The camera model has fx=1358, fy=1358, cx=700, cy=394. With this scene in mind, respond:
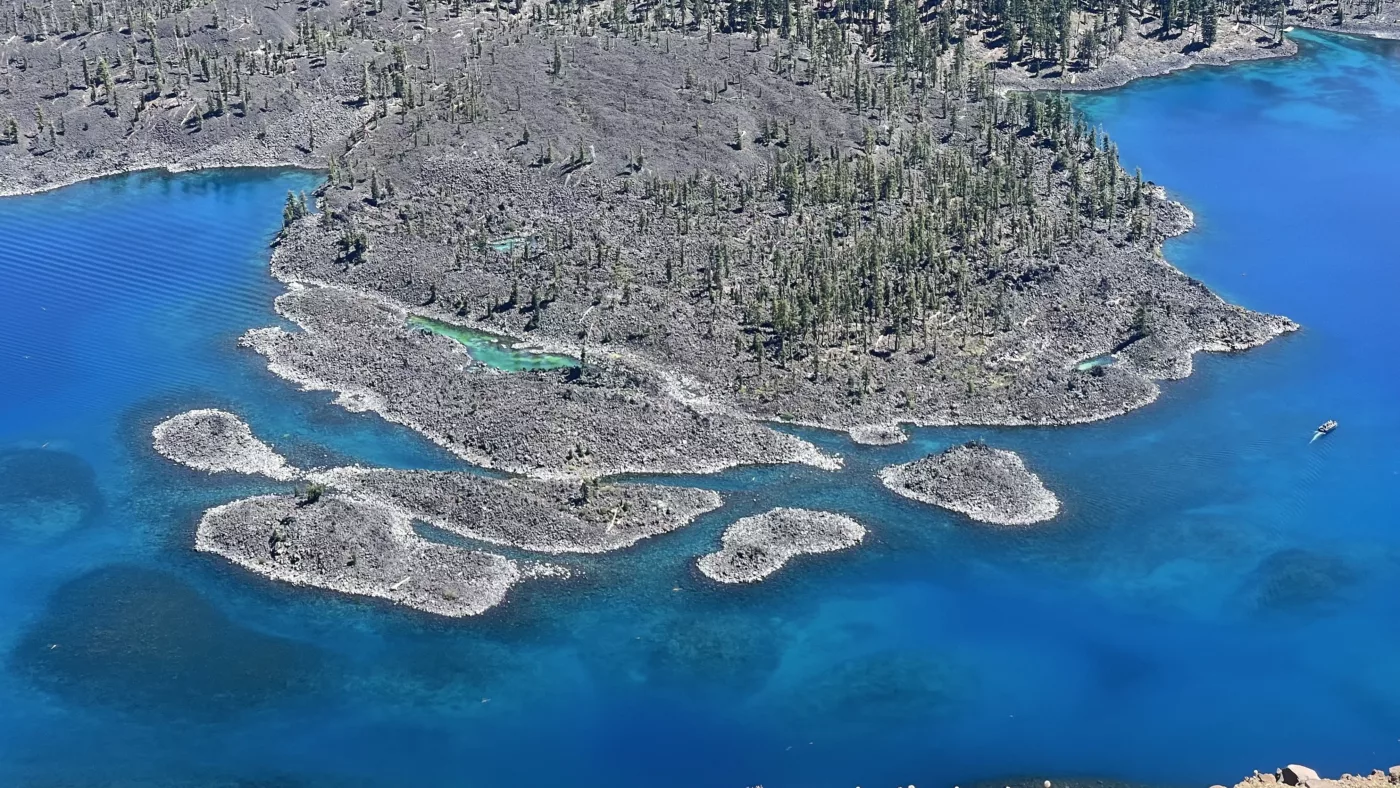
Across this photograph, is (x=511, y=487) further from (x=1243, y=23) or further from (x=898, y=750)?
(x=1243, y=23)

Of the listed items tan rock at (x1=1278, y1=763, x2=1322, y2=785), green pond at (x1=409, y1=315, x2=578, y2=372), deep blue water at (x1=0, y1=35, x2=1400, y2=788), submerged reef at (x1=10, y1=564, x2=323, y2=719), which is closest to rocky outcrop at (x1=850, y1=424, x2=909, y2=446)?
deep blue water at (x1=0, y1=35, x2=1400, y2=788)

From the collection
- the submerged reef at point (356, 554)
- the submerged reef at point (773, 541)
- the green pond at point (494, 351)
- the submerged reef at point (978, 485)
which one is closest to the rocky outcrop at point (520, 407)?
the green pond at point (494, 351)

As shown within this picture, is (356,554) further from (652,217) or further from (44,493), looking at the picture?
(652,217)

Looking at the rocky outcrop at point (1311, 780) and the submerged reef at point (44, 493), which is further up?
the submerged reef at point (44, 493)

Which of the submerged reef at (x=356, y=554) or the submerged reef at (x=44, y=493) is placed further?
the submerged reef at (x=44, y=493)

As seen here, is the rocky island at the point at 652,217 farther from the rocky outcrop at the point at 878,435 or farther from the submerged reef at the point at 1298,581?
the submerged reef at the point at 1298,581

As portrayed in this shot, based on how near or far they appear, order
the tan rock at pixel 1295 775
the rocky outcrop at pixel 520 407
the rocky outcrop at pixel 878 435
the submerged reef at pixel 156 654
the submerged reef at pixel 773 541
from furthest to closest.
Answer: the rocky outcrop at pixel 878 435 < the rocky outcrop at pixel 520 407 < the submerged reef at pixel 773 541 < the submerged reef at pixel 156 654 < the tan rock at pixel 1295 775

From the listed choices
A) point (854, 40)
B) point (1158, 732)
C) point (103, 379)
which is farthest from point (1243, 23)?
point (103, 379)

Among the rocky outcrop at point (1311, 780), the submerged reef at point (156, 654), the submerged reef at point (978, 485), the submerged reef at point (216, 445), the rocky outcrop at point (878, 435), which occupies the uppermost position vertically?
the submerged reef at point (216, 445)
